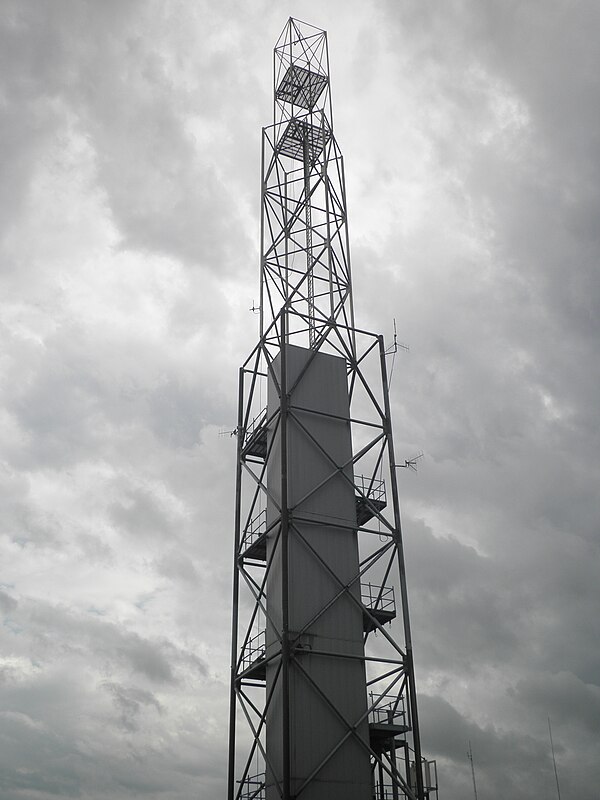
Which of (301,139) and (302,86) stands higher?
(302,86)

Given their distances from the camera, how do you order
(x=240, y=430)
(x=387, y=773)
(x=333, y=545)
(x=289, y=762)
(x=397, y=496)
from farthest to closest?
(x=240, y=430) → (x=397, y=496) → (x=333, y=545) → (x=387, y=773) → (x=289, y=762)

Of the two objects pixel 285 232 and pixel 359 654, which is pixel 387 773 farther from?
pixel 285 232

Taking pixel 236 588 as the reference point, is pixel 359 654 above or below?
below

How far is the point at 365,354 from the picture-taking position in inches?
1810

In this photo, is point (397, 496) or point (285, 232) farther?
point (285, 232)

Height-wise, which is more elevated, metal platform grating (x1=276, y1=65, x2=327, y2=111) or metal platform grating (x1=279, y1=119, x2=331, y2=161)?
metal platform grating (x1=276, y1=65, x2=327, y2=111)

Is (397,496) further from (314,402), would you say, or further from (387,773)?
(387,773)

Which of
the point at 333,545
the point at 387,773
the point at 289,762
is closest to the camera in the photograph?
the point at 289,762

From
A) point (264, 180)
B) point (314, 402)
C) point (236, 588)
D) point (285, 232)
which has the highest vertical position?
point (264, 180)

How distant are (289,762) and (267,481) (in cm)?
1361

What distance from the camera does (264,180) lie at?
51.3 m

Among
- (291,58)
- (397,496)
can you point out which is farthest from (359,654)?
(291,58)

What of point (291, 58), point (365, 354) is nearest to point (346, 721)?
point (365, 354)

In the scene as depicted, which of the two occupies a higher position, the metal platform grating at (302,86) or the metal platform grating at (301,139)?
the metal platform grating at (302,86)
